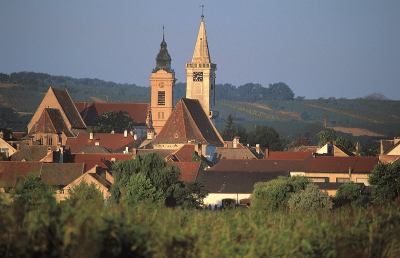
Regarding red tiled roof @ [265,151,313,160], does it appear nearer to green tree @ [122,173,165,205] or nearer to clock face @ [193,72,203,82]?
green tree @ [122,173,165,205]

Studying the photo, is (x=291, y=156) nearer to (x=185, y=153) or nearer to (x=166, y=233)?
(x=185, y=153)

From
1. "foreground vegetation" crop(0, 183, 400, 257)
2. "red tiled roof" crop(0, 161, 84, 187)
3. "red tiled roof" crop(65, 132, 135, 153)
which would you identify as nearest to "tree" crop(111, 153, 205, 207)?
"red tiled roof" crop(0, 161, 84, 187)

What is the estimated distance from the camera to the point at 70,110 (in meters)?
147

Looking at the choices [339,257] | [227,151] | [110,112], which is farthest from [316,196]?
[110,112]

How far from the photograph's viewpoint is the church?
126 m

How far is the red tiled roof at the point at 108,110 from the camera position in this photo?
157375 millimetres

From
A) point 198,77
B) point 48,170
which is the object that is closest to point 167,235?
point 48,170

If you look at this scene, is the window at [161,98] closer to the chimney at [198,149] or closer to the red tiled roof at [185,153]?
the chimney at [198,149]

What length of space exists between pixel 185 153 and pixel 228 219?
3103 inches

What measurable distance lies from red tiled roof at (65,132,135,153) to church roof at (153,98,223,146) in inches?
163

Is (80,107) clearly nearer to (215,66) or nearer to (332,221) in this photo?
(215,66)

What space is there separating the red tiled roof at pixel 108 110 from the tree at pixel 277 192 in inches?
3378

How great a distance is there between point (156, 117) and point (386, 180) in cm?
8860

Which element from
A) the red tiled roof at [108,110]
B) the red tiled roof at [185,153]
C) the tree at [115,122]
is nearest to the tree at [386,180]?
the red tiled roof at [185,153]
